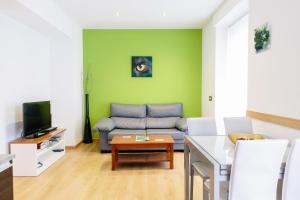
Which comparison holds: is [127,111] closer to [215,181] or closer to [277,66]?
[277,66]

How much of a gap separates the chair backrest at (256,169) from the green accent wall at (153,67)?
4452 millimetres

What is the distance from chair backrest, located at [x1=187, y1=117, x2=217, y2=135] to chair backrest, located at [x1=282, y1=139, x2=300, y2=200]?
132 centimetres

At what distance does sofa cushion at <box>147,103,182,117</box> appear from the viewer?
574cm

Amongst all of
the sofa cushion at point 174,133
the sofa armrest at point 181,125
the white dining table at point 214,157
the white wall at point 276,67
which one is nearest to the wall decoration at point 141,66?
the sofa armrest at point 181,125

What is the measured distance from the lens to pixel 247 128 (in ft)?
9.64

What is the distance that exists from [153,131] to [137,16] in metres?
2.30

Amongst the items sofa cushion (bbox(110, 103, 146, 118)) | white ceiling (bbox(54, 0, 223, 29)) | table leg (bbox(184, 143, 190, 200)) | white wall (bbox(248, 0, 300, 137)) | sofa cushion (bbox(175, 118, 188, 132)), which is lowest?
table leg (bbox(184, 143, 190, 200))

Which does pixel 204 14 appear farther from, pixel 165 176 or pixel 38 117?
pixel 38 117

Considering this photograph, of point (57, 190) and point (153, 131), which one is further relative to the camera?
point (153, 131)

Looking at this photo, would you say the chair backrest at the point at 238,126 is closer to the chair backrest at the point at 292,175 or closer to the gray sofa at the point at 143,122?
the chair backrest at the point at 292,175

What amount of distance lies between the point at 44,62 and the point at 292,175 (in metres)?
4.65

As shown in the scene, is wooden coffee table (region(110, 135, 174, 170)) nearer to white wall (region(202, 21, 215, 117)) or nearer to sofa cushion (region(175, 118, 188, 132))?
sofa cushion (region(175, 118, 188, 132))

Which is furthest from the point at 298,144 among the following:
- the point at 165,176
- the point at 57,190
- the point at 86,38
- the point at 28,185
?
the point at 86,38

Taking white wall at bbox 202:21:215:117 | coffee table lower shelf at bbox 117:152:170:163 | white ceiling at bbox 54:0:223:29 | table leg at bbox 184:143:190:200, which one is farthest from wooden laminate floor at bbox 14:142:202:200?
white ceiling at bbox 54:0:223:29
